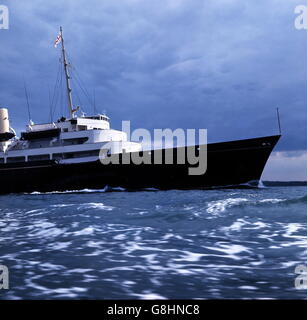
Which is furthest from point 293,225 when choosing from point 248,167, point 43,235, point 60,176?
point 60,176

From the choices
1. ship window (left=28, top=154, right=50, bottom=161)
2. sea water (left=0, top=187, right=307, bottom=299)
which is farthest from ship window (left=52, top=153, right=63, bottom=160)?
sea water (left=0, top=187, right=307, bottom=299)

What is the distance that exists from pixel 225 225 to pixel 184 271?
4256 mm

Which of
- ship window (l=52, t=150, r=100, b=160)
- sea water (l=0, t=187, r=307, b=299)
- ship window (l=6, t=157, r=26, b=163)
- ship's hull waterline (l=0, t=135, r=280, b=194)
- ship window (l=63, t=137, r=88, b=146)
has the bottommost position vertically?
sea water (l=0, t=187, r=307, b=299)

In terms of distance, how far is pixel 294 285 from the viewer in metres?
4.07

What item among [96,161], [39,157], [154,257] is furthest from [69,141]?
[154,257]

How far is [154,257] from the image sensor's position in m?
5.61

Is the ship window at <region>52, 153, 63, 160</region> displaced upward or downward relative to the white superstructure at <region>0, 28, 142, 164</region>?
downward

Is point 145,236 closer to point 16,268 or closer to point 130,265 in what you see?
point 130,265

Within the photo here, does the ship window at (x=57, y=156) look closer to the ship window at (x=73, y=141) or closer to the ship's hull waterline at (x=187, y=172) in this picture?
the ship window at (x=73, y=141)

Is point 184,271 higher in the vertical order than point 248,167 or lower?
lower

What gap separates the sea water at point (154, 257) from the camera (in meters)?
4.00

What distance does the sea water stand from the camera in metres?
4.00

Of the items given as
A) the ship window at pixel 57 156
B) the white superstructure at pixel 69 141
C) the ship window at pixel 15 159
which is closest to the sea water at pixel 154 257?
the white superstructure at pixel 69 141

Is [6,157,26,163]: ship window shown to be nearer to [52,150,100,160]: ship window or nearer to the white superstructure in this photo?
the white superstructure
